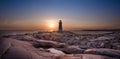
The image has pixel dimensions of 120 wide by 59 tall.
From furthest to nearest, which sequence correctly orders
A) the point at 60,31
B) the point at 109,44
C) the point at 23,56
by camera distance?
the point at 60,31 < the point at 109,44 < the point at 23,56

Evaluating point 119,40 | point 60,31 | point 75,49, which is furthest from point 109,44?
point 60,31

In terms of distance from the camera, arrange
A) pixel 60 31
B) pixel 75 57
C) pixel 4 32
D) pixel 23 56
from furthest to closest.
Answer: pixel 60 31, pixel 4 32, pixel 75 57, pixel 23 56

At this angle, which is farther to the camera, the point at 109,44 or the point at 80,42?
the point at 80,42

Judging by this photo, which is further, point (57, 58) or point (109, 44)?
point (109, 44)

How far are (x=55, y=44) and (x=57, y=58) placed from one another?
4.36 ft

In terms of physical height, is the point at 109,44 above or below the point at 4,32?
below

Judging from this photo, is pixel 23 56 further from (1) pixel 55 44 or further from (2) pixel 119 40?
(2) pixel 119 40

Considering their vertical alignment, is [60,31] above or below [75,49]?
above

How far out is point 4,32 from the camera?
4.82m

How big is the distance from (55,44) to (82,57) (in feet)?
4.75

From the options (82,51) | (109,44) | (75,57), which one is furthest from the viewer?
(109,44)

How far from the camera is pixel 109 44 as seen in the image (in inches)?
158

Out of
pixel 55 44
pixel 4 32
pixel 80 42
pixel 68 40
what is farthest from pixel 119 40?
pixel 4 32

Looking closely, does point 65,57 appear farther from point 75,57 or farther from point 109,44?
point 109,44
